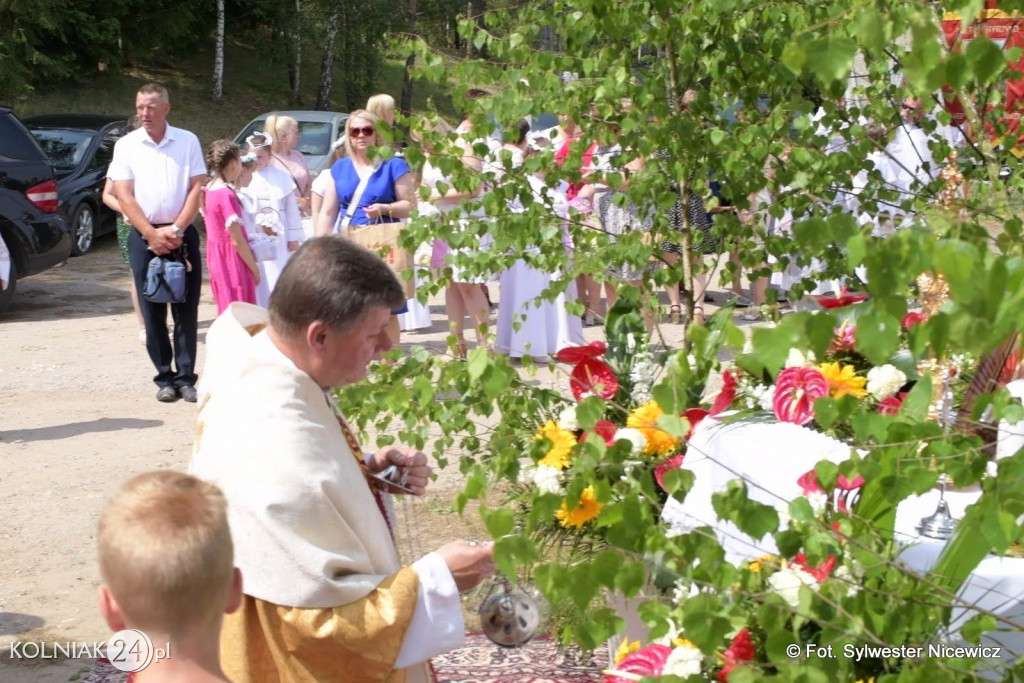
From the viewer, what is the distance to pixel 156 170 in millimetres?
7648

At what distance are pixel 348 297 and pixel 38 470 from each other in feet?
15.6

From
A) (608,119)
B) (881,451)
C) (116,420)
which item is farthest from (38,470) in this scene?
(881,451)

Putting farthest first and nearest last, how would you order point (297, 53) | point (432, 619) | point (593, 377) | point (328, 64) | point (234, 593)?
1. point (297, 53)
2. point (328, 64)
3. point (593, 377)
4. point (432, 619)
5. point (234, 593)

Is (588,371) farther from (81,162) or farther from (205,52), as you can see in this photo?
(205,52)

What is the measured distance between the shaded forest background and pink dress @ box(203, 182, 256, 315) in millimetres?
19363

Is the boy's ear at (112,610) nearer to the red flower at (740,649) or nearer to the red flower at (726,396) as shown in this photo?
the red flower at (740,649)

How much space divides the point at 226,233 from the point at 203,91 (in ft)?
79.8

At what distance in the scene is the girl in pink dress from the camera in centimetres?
805

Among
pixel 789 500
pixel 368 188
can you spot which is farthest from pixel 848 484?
pixel 368 188

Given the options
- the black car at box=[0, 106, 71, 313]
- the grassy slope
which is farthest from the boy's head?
the grassy slope

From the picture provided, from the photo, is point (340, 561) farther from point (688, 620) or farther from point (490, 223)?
point (490, 223)

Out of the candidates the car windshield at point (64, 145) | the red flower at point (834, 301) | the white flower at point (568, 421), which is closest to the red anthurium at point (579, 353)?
the white flower at point (568, 421)

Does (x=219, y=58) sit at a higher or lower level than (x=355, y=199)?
higher

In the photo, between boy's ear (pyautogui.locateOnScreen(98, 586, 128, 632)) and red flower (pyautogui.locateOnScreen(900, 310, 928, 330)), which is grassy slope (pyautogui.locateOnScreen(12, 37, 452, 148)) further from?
red flower (pyautogui.locateOnScreen(900, 310, 928, 330))
